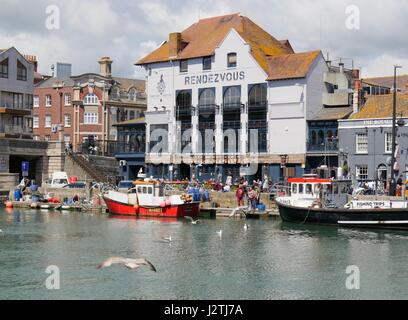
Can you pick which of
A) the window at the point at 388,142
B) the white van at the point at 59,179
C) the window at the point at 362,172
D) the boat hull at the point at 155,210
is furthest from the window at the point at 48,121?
the window at the point at 388,142

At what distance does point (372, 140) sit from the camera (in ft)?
208

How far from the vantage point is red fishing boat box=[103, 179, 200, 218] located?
57.1 metres

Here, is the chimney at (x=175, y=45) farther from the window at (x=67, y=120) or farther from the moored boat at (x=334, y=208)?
the moored boat at (x=334, y=208)

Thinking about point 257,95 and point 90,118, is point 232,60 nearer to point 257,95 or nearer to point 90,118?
point 257,95

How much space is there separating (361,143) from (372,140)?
113 cm

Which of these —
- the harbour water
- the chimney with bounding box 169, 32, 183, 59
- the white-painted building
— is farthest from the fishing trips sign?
the harbour water

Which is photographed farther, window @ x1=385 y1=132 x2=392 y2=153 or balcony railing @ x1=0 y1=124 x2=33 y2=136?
balcony railing @ x1=0 y1=124 x2=33 y2=136

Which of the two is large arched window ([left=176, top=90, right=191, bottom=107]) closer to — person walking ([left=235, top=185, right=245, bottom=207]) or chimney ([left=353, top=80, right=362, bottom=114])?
chimney ([left=353, top=80, right=362, bottom=114])

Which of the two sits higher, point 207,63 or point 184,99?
point 207,63

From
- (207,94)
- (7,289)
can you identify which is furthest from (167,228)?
(207,94)

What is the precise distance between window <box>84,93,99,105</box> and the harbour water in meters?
41.1

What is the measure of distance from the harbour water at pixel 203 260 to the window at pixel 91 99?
4107 centimetres

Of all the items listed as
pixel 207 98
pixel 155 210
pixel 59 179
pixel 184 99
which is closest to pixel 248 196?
pixel 155 210

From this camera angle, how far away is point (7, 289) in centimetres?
2900
